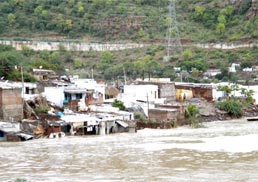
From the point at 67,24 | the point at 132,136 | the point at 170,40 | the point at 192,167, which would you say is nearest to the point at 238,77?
the point at 170,40

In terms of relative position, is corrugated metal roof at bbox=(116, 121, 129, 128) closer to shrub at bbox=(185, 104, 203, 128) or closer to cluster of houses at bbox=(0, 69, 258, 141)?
cluster of houses at bbox=(0, 69, 258, 141)

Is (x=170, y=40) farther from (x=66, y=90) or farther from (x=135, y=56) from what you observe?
(x=66, y=90)

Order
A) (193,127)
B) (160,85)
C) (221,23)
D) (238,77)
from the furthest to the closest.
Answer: (221,23) < (238,77) < (160,85) < (193,127)

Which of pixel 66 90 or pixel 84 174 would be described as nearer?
pixel 84 174

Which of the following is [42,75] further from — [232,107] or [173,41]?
[173,41]

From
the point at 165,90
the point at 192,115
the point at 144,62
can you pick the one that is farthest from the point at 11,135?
the point at 144,62

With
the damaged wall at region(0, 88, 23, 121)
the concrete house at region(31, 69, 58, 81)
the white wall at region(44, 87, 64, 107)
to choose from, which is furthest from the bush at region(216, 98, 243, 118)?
the damaged wall at region(0, 88, 23, 121)

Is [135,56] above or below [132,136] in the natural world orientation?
above

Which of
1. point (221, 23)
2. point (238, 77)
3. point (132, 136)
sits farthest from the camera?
point (221, 23)
